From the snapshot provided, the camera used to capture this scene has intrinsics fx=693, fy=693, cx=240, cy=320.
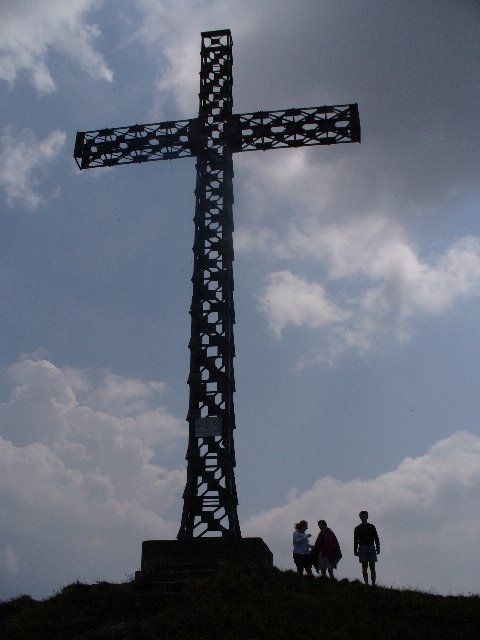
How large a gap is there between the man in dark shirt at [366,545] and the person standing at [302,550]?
101cm

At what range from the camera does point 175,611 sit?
11.8m

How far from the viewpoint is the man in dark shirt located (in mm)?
14516

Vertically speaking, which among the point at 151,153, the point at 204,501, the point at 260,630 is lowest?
the point at 260,630

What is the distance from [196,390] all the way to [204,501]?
9.91 feet

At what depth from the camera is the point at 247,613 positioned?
11406mm

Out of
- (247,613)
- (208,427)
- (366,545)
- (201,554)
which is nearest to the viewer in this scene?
(247,613)

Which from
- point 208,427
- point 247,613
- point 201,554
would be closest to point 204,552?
point 201,554

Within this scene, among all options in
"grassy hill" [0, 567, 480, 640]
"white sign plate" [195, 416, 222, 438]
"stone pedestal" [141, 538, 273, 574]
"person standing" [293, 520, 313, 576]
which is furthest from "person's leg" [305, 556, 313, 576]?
"white sign plate" [195, 416, 222, 438]

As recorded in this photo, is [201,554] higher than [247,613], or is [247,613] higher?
[201,554]

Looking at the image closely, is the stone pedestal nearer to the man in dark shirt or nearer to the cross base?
the cross base

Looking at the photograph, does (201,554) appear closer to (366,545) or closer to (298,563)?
(298,563)

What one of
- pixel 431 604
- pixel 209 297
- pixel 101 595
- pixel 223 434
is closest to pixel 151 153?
pixel 209 297

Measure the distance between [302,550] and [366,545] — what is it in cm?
138

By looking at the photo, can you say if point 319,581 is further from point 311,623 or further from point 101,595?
point 101,595
